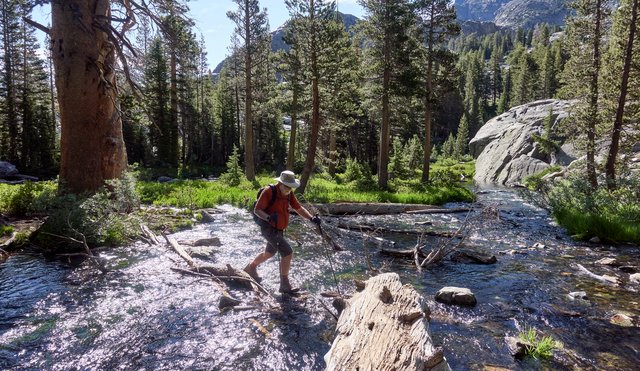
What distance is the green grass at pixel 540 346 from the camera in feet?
17.8

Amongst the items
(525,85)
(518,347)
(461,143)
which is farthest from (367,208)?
(525,85)

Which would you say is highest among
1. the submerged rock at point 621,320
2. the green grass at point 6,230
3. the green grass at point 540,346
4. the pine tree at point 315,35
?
the pine tree at point 315,35

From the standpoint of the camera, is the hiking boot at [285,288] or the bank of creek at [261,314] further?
the hiking boot at [285,288]

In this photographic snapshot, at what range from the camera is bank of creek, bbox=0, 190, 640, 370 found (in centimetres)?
519

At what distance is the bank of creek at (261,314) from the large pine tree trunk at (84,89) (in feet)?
8.50

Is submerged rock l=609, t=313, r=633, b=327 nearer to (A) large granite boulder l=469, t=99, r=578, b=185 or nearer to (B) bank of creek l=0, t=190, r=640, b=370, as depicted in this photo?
(B) bank of creek l=0, t=190, r=640, b=370

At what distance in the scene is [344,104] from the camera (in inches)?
939

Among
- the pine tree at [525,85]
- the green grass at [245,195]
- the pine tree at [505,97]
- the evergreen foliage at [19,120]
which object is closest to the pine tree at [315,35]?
the green grass at [245,195]

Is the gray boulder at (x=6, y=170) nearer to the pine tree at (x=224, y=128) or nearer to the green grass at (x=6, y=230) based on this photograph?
the pine tree at (x=224, y=128)

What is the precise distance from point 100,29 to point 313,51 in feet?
38.8

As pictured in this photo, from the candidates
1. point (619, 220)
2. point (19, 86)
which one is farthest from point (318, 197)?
point (19, 86)

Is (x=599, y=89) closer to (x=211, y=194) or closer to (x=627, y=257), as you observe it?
(x=627, y=257)

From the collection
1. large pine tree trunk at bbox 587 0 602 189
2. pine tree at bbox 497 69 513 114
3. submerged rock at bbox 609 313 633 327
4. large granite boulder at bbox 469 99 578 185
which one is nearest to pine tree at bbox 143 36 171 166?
large pine tree trunk at bbox 587 0 602 189

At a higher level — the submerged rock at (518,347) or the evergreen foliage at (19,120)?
the evergreen foliage at (19,120)
